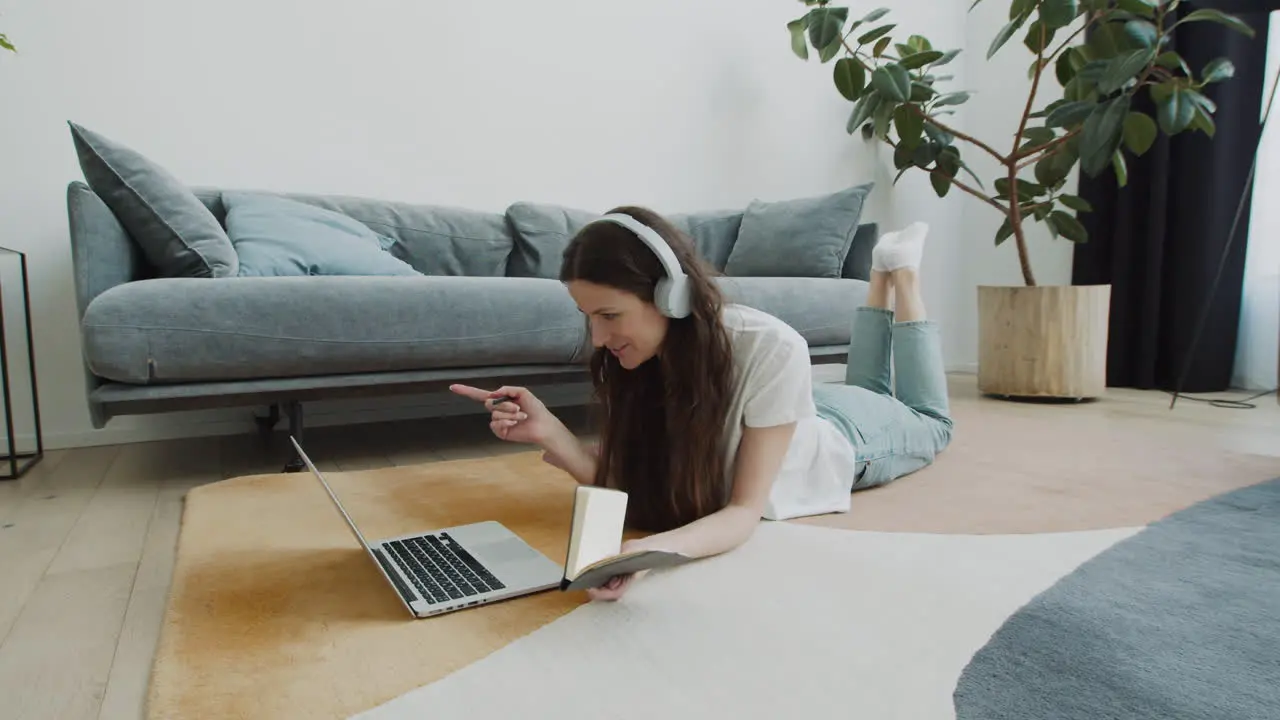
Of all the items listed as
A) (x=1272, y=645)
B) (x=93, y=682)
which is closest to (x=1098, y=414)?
(x=1272, y=645)

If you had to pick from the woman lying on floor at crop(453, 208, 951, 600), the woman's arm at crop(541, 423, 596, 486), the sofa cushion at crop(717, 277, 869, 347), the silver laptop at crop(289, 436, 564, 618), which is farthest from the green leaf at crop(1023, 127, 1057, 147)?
the silver laptop at crop(289, 436, 564, 618)

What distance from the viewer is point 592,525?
0.86 metres

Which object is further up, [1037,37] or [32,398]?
[1037,37]

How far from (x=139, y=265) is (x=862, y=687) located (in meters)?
2.00

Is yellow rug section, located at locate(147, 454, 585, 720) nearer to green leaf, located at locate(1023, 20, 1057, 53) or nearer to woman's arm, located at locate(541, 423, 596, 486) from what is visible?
woman's arm, located at locate(541, 423, 596, 486)

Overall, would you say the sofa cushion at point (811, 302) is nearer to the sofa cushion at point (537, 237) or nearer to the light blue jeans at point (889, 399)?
the light blue jeans at point (889, 399)

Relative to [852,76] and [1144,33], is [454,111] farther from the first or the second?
[1144,33]

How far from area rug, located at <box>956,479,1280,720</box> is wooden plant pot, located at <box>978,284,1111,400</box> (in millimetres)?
1616

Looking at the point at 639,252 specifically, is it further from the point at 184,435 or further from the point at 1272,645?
the point at 184,435

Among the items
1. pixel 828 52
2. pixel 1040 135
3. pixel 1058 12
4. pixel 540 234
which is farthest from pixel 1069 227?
pixel 540 234

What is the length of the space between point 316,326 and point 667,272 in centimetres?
104

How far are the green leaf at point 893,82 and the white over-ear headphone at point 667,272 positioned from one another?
2.12m

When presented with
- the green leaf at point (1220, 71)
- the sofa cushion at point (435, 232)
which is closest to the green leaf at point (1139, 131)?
the green leaf at point (1220, 71)

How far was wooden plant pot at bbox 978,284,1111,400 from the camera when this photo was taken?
110 inches
